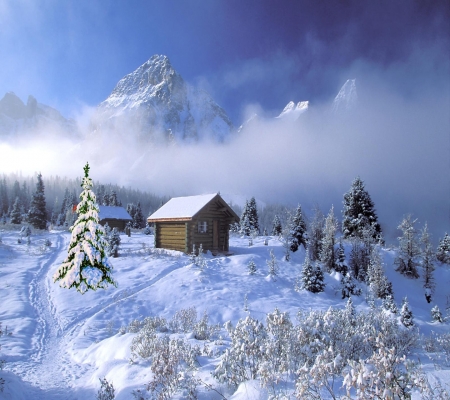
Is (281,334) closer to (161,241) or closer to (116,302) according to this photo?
(116,302)

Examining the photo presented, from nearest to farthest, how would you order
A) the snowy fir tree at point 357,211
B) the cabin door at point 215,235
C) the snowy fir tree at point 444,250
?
the cabin door at point 215,235
the snowy fir tree at point 444,250
the snowy fir tree at point 357,211

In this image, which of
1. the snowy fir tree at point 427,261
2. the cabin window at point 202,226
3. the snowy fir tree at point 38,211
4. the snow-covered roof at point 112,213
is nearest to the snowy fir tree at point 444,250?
the snowy fir tree at point 427,261

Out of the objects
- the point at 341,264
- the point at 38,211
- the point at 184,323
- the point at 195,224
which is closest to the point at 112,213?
the point at 38,211

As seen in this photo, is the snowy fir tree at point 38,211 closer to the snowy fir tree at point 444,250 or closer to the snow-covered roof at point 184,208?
the snow-covered roof at point 184,208

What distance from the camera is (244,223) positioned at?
153ft

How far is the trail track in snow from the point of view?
20.5 feet

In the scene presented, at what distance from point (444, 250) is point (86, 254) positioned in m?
31.3

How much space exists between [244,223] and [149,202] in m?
95.1

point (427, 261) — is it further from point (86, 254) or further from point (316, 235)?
point (86, 254)

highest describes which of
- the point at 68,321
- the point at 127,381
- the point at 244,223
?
the point at 244,223

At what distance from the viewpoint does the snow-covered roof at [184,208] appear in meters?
21.9

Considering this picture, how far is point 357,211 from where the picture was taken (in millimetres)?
29750

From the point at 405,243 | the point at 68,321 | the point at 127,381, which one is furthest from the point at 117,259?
the point at 405,243

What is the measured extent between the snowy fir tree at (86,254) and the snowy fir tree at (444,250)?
97.7 ft
